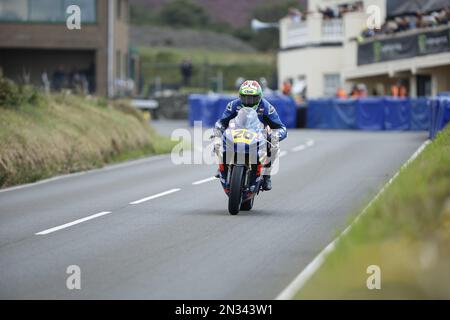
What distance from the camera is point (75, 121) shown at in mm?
26438

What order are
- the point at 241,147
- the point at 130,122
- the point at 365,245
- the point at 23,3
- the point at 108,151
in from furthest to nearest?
Result: the point at 23,3 < the point at 130,122 < the point at 108,151 < the point at 241,147 < the point at 365,245

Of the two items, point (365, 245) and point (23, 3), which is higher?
point (23, 3)

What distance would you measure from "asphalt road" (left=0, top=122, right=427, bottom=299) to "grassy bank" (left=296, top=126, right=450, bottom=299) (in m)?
0.62

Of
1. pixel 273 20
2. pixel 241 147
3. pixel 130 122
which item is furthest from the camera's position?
pixel 273 20

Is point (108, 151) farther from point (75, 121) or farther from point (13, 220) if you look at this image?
point (13, 220)

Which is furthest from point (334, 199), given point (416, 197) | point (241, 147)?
point (416, 197)

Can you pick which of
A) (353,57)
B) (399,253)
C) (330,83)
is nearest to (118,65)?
(330,83)

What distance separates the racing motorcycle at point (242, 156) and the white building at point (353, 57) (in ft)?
88.7

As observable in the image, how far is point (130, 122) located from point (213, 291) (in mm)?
21086

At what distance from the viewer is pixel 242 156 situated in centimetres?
1462

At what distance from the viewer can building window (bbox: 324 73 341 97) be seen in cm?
5822

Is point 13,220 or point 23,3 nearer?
point 13,220

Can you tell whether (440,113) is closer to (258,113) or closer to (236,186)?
(258,113)

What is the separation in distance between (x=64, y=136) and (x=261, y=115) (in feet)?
32.5
